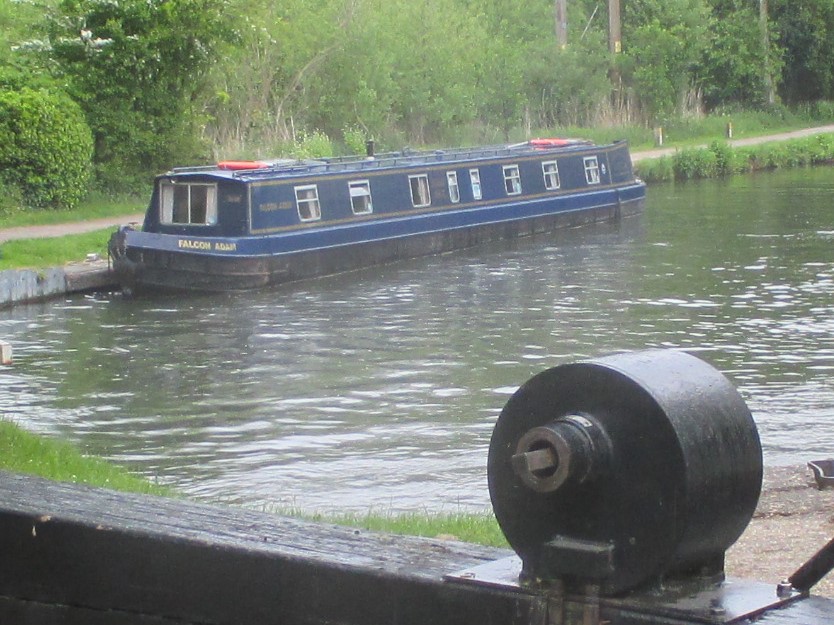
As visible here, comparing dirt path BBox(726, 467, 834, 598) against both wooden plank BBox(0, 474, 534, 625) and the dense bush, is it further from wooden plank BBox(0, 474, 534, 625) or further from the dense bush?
the dense bush

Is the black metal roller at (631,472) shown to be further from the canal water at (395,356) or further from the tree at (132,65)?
the tree at (132,65)

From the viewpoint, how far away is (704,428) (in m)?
2.61

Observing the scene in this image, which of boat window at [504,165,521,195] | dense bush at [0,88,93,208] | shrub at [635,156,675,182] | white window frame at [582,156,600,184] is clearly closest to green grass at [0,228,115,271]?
dense bush at [0,88,93,208]

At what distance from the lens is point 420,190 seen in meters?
24.2

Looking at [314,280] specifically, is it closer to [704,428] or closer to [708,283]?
[708,283]

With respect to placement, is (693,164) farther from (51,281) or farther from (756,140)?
(51,281)

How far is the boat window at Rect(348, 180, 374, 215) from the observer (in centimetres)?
2264

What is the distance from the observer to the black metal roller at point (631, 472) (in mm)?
2568

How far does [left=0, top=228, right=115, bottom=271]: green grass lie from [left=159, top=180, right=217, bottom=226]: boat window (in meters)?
1.25

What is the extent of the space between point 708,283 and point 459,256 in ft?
18.3

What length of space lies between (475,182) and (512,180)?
1.41m

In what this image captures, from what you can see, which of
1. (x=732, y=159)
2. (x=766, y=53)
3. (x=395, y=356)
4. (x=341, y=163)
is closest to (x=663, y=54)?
(x=766, y=53)

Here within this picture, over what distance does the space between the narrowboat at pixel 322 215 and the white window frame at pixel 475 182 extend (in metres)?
0.02

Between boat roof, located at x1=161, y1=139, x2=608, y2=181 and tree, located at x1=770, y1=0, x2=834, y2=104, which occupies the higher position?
tree, located at x1=770, y1=0, x2=834, y2=104
